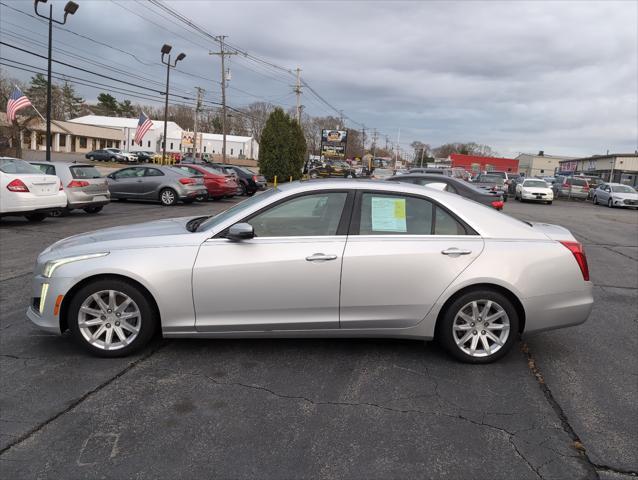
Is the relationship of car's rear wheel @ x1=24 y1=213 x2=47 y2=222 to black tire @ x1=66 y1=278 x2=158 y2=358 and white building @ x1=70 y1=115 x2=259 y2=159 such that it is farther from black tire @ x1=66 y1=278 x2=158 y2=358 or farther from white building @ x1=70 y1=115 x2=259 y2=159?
white building @ x1=70 y1=115 x2=259 y2=159

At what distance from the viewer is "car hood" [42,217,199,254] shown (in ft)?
13.4

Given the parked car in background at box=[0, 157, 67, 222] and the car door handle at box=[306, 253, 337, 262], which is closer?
the car door handle at box=[306, 253, 337, 262]

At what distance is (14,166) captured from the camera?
11141mm

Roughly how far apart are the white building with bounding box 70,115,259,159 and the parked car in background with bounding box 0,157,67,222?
79.8 m

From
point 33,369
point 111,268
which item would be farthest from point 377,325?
point 33,369

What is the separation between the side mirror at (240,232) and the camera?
3924 mm

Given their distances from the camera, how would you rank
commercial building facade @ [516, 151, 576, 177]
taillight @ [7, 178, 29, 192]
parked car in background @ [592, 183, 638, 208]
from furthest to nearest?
1. commercial building facade @ [516, 151, 576, 177]
2. parked car in background @ [592, 183, 638, 208]
3. taillight @ [7, 178, 29, 192]

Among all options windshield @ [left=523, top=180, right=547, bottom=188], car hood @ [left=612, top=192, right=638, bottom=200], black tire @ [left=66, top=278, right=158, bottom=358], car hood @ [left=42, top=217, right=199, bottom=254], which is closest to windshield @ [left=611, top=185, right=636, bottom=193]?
car hood @ [left=612, top=192, right=638, bottom=200]

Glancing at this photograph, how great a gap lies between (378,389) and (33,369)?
2655 mm

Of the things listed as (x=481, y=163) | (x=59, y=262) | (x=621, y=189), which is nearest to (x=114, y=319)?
(x=59, y=262)

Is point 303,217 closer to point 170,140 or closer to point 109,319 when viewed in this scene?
point 109,319

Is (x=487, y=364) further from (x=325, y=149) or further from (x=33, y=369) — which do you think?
(x=325, y=149)

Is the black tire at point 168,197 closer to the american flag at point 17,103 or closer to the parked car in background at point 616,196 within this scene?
the american flag at point 17,103

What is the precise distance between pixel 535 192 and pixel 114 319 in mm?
30213
